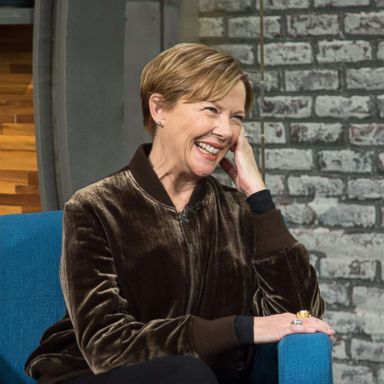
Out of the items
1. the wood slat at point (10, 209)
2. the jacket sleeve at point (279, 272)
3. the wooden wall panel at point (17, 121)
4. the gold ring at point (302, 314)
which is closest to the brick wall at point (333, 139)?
the wooden wall panel at point (17, 121)

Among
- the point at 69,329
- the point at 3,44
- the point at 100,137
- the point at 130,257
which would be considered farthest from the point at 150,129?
the point at 3,44

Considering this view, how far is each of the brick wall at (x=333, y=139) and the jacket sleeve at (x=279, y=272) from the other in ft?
3.86

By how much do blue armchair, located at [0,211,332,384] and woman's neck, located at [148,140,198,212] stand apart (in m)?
0.28

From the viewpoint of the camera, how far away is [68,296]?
1.90 meters

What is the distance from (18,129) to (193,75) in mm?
1159

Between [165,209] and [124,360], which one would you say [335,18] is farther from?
[124,360]

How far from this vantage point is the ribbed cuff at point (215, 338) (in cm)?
184

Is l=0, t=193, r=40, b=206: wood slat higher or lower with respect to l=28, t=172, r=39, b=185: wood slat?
lower

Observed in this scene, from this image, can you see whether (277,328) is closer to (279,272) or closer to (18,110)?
(279,272)

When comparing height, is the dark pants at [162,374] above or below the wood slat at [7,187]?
below

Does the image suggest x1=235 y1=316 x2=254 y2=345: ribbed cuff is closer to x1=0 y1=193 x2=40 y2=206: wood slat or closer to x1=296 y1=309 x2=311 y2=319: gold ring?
x1=296 y1=309 x2=311 y2=319: gold ring

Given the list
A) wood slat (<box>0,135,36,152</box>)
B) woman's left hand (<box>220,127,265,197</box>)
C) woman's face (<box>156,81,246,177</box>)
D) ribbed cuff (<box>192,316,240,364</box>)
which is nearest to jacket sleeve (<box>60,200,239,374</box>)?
ribbed cuff (<box>192,316,240,364</box>)

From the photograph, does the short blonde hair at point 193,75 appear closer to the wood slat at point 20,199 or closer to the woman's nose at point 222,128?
the woman's nose at point 222,128

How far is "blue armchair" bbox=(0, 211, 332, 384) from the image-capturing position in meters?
2.13
